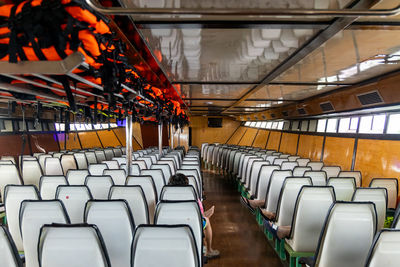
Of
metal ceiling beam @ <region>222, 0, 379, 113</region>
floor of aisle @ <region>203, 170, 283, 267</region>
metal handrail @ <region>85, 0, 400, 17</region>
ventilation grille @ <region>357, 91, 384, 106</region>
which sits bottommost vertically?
floor of aisle @ <region>203, 170, 283, 267</region>

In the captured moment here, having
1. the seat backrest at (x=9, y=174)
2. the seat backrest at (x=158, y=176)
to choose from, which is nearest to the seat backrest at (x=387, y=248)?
the seat backrest at (x=158, y=176)

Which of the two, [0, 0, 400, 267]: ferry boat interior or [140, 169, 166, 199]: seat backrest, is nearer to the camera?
[0, 0, 400, 267]: ferry boat interior

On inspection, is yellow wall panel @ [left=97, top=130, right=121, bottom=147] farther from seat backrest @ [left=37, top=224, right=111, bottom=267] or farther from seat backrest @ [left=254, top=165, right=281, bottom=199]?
seat backrest @ [left=37, top=224, right=111, bottom=267]

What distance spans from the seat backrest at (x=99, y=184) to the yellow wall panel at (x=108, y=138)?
16501 mm

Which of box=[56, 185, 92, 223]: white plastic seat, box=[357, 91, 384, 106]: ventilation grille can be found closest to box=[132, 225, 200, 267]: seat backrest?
box=[56, 185, 92, 223]: white plastic seat

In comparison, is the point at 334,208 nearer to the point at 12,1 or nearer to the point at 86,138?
the point at 12,1

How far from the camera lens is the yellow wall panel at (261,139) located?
19703 millimetres

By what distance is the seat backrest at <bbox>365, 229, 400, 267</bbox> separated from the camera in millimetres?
1853

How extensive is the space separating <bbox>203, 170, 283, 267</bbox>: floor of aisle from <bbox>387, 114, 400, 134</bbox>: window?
12.9 ft

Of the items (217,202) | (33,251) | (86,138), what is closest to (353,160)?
(217,202)

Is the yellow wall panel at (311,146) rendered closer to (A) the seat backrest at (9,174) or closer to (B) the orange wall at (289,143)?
(B) the orange wall at (289,143)

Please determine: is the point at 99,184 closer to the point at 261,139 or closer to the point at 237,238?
the point at 237,238

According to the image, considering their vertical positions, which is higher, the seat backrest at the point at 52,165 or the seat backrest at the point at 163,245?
the seat backrest at the point at 163,245

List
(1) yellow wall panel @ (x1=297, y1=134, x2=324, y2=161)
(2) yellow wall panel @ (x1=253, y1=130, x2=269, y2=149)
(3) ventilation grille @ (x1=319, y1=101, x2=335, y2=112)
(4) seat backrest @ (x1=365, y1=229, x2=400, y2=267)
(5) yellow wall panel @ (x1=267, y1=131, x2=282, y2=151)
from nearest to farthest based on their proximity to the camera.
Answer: (4) seat backrest @ (x1=365, y1=229, x2=400, y2=267), (3) ventilation grille @ (x1=319, y1=101, x2=335, y2=112), (1) yellow wall panel @ (x1=297, y1=134, x2=324, y2=161), (5) yellow wall panel @ (x1=267, y1=131, x2=282, y2=151), (2) yellow wall panel @ (x1=253, y1=130, x2=269, y2=149)
